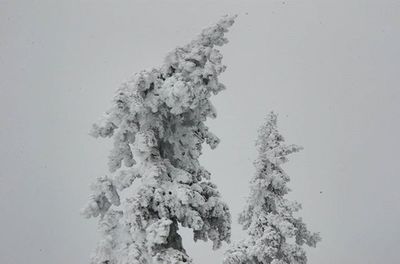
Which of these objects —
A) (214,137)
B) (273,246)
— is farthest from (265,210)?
(214,137)

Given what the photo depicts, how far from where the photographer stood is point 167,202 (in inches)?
553

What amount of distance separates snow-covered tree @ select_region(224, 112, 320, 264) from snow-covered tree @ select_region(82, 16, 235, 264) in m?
6.62

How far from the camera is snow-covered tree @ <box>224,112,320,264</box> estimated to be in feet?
→ 72.4

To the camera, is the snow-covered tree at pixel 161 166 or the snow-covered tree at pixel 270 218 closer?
the snow-covered tree at pixel 161 166

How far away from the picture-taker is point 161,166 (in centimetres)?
1443

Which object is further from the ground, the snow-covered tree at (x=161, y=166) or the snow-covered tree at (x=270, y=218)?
the snow-covered tree at (x=270, y=218)

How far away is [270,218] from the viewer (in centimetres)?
2273

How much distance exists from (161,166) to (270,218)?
8.95 metres

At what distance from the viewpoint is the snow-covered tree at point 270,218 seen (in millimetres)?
22078

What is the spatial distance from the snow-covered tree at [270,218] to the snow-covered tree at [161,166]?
6620mm

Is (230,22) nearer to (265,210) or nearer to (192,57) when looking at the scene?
(192,57)

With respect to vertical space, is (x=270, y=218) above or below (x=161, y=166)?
above

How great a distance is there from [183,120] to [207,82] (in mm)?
992

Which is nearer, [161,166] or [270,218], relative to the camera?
[161,166]
